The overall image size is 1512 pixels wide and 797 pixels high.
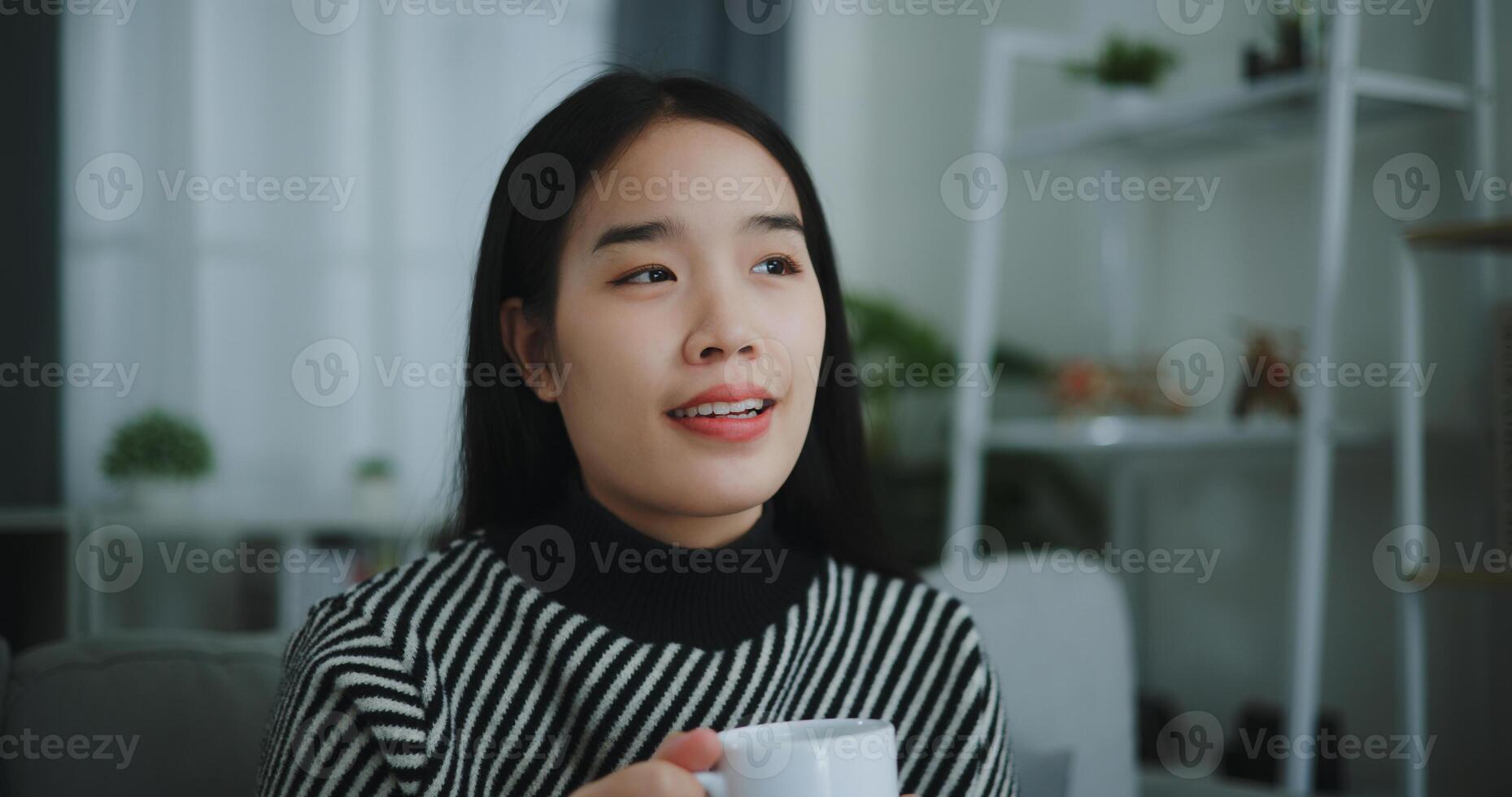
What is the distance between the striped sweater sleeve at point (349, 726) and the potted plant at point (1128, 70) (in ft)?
6.29

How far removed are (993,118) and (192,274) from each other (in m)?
2.02

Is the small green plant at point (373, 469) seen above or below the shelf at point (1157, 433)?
below

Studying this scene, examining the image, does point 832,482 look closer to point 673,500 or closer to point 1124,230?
point 673,500

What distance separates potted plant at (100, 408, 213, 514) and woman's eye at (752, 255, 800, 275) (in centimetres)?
238

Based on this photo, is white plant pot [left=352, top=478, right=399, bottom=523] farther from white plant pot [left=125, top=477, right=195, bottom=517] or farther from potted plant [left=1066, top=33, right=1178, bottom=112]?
potted plant [left=1066, top=33, right=1178, bottom=112]

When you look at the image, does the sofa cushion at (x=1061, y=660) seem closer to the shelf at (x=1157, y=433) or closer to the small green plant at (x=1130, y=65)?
the shelf at (x=1157, y=433)

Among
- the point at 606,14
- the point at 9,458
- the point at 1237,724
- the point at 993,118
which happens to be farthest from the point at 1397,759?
the point at 9,458

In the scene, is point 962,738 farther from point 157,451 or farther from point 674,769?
point 157,451

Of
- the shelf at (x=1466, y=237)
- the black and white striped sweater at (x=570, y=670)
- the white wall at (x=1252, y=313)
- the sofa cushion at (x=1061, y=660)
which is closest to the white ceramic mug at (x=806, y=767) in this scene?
the black and white striped sweater at (x=570, y=670)

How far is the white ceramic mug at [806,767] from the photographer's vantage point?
1.81ft

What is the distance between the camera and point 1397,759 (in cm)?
218

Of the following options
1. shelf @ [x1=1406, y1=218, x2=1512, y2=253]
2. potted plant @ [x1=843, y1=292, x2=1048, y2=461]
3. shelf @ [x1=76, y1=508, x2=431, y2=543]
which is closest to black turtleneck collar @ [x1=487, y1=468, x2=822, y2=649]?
shelf @ [x1=1406, y1=218, x2=1512, y2=253]

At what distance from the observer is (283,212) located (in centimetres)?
314

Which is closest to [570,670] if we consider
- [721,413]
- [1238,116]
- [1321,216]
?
[721,413]
